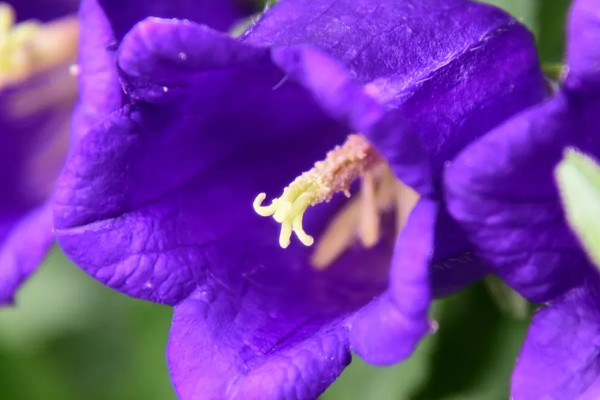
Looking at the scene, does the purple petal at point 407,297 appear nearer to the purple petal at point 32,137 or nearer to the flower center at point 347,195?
the flower center at point 347,195

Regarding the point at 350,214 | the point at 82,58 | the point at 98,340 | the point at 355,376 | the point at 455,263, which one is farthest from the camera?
the point at 98,340

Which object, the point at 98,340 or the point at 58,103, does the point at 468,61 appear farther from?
the point at 98,340

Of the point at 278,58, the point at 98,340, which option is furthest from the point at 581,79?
the point at 98,340

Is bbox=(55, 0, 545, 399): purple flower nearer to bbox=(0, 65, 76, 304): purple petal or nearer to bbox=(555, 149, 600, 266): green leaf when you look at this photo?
bbox=(555, 149, 600, 266): green leaf

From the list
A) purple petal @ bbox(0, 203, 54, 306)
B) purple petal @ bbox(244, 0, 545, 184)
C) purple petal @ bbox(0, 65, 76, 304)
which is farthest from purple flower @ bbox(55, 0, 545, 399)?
purple petal @ bbox(0, 65, 76, 304)

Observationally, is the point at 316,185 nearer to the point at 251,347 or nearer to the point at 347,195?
the point at 347,195

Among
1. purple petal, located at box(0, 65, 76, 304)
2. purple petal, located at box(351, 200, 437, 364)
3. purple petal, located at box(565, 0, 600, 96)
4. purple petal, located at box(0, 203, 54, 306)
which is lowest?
purple petal, located at box(0, 65, 76, 304)
